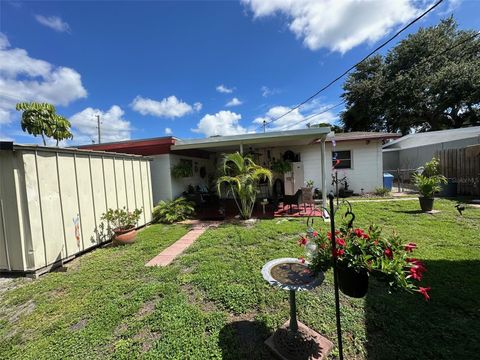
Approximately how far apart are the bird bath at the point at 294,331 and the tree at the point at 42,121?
40.2ft

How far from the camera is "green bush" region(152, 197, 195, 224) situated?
7.33 metres

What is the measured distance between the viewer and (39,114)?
9.46 metres

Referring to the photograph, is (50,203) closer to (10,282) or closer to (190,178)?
(10,282)

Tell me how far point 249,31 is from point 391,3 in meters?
5.73

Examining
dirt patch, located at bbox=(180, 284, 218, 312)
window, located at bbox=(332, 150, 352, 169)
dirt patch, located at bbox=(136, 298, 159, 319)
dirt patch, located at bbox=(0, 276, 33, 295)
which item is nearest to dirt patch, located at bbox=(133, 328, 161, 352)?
dirt patch, located at bbox=(136, 298, 159, 319)

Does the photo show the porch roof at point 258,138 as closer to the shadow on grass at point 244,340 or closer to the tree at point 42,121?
the shadow on grass at point 244,340

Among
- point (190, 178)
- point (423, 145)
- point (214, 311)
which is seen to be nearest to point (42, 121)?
point (190, 178)

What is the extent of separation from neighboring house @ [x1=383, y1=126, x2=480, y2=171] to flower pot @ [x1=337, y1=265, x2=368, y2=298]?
1527 cm

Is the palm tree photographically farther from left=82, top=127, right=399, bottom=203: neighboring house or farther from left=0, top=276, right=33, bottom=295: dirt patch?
left=0, top=276, right=33, bottom=295: dirt patch

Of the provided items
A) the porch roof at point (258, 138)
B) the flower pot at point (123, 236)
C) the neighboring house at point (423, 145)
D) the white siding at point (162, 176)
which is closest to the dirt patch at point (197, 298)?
the flower pot at point (123, 236)

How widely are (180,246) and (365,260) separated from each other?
423cm

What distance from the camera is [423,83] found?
20.0 metres

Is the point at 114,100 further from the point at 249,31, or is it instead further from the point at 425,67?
the point at 425,67

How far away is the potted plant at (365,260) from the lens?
5.02 feet
